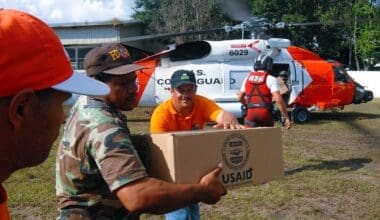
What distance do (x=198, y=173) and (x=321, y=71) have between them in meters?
12.6

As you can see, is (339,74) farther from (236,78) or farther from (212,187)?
(212,187)

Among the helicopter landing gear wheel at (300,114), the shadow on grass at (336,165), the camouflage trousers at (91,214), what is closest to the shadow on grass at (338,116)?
the helicopter landing gear wheel at (300,114)

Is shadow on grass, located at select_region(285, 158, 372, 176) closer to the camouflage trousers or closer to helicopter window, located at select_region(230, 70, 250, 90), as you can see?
helicopter window, located at select_region(230, 70, 250, 90)

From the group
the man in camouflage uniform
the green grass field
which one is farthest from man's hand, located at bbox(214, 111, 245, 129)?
the green grass field

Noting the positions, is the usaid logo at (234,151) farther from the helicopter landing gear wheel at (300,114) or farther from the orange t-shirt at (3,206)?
the helicopter landing gear wheel at (300,114)

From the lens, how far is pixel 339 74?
574 inches

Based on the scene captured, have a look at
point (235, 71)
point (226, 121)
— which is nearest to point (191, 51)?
point (235, 71)

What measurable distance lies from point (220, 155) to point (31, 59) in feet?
4.47

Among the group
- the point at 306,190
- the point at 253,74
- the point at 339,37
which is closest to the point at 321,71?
the point at 253,74

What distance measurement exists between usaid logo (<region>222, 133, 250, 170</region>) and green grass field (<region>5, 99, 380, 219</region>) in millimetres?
2543

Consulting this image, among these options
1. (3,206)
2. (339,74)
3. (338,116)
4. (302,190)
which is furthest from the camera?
(338,116)

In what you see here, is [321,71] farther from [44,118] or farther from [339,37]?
[339,37]

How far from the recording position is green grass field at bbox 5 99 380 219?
563 cm

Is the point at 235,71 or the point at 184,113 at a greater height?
the point at 184,113
